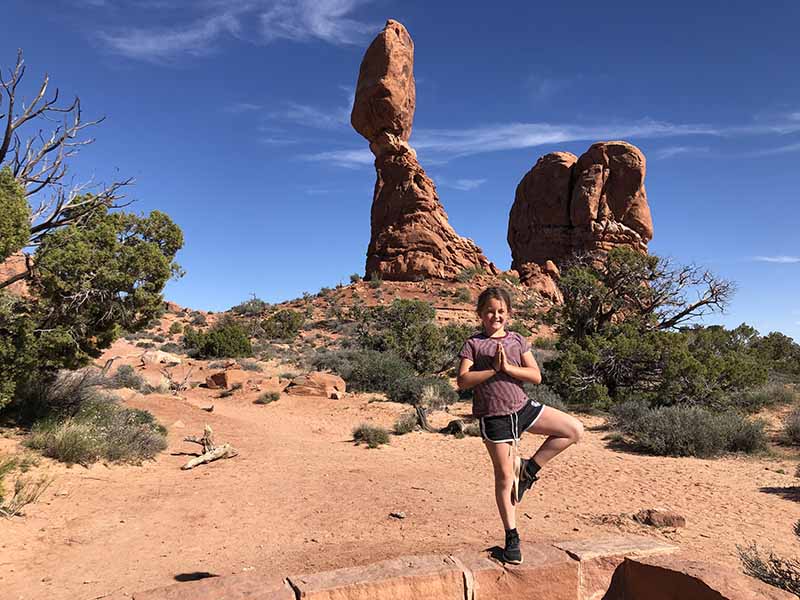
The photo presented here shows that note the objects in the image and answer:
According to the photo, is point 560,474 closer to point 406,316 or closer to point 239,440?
point 239,440

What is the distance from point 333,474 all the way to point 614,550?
18.6 feet

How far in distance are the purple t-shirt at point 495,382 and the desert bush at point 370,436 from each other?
795 cm

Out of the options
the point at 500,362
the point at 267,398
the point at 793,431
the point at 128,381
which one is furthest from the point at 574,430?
the point at 128,381

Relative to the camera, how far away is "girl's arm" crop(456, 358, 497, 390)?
3.35m

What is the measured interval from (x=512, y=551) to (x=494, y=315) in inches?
61.2

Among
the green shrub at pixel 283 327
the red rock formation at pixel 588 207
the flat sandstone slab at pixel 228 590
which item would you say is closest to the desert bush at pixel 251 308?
the green shrub at pixel 283 327

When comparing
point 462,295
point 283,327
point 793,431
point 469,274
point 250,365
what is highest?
point 469,274

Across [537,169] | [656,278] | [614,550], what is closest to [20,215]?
[614,550]

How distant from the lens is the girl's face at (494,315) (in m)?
3.51

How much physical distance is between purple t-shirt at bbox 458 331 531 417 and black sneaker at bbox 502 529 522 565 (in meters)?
0.84

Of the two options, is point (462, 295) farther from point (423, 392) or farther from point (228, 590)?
point (228, 590)

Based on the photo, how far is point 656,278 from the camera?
678 inches

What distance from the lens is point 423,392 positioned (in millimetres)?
15789

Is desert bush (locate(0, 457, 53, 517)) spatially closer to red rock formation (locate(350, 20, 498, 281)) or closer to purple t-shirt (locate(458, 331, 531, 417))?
purple t-shirt (locate(458, 331, 531, 417))
